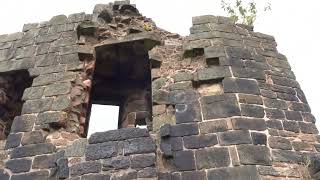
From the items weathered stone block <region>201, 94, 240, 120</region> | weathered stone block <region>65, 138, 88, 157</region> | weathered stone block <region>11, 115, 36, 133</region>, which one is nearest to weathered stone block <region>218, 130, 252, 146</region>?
weathered stone block <region>201, 94, 240, 120</region>

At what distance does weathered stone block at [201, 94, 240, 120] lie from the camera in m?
4.96

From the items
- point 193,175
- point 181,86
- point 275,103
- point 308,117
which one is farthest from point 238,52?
point 193,175

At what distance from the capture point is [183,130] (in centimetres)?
487

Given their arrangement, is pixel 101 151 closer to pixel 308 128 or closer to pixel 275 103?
pixel 275 103

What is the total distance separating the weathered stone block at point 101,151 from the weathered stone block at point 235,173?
44.5 inches

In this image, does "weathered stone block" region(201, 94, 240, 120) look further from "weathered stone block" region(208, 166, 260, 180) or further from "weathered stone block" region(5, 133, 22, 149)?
"weathered stone block" region(5, 133, 22, 149)

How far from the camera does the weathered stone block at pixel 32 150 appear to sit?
16.2 feet

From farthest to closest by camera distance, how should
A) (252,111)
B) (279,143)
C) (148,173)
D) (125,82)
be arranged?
(125,82)
(252,111)
(279,143)
(148,173)

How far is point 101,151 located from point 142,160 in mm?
518

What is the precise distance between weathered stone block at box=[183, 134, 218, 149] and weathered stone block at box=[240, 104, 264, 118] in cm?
56

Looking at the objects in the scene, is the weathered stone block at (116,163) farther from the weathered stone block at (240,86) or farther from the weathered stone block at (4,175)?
the weathered stone block at (240,86)

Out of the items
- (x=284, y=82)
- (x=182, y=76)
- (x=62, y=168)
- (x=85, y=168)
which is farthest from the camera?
(x=284, y=82)

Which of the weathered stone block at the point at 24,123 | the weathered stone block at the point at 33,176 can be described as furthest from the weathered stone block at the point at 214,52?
the weathered stone block at the point at 33,176

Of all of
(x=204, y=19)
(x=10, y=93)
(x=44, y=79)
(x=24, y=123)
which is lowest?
(x=24, y=123)
